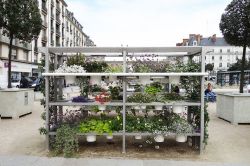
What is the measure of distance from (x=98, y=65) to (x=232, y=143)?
150 inches

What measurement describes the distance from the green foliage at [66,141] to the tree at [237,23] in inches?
318

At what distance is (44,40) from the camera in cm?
5197

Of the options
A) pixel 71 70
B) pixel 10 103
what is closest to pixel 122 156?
pixel 71 70

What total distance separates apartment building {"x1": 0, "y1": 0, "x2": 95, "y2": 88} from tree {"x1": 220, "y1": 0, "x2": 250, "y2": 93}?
70.9ft

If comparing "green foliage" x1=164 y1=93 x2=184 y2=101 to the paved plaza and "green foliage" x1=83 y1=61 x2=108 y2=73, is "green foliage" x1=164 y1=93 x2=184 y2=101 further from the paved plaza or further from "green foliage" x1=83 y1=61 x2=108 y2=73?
"green foliage" x1=83 y1=61 x2=108 y2=73

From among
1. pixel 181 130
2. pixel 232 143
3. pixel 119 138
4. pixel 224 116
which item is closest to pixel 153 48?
pixel 181 130

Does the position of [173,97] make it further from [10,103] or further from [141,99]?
[10,103]

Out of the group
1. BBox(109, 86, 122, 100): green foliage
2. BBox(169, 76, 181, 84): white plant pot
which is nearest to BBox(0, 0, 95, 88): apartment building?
BBox(109, 86, 122, 100): green foliage

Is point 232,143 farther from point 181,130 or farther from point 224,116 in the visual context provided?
point 224,116

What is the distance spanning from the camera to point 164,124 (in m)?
7.31

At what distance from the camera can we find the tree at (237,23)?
40.1 ft

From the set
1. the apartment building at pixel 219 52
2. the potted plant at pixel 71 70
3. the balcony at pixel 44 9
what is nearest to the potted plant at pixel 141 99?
the potted plant at pixel 71 70

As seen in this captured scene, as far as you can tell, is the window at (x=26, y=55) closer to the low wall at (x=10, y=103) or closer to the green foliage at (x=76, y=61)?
the low wall at (x=10, y=103)

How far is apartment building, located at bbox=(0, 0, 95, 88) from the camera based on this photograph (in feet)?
130
